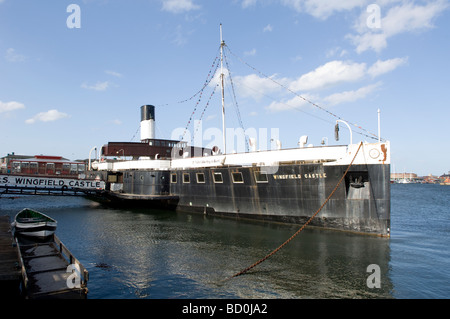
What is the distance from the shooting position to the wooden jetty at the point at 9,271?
9.59 meters

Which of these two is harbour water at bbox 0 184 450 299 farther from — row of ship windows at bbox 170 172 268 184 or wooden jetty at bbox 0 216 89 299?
row of ship windows at bbox 170 172 268 184

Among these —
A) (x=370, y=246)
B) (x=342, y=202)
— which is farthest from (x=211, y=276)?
(x=342, y=202)

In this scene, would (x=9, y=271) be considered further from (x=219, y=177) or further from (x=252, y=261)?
(x=219, y=177)

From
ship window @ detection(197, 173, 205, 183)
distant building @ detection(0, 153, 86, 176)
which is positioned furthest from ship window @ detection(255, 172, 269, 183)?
distant building @ detection(0, 153, 86, 176)

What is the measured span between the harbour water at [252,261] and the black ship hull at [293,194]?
1.16 meters

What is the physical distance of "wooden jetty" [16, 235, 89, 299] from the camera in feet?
31.2

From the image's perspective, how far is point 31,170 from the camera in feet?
212

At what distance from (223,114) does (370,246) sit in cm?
1729

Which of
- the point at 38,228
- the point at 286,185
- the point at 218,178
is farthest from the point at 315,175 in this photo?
the point at 38,228

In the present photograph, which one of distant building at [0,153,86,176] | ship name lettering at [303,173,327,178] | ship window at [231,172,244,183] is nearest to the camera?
ship name lettering at [303,173,327,178]

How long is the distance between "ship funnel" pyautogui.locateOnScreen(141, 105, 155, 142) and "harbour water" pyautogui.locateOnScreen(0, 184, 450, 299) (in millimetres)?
26999

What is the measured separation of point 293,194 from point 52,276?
16.5 m

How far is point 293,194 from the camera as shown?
2217 centimetres
